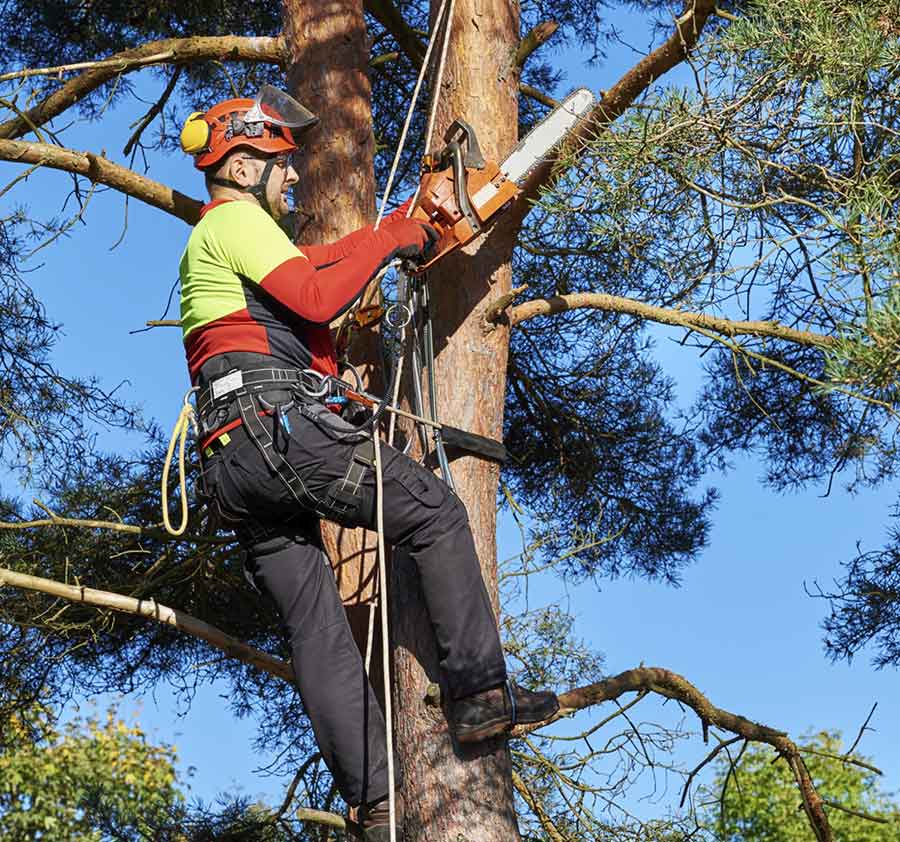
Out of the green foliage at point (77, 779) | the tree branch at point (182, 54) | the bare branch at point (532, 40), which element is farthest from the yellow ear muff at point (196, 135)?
the green foliage at point (77, 779)

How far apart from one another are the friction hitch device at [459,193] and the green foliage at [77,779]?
7.22m

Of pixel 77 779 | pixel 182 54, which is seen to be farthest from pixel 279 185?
pixel 77 779

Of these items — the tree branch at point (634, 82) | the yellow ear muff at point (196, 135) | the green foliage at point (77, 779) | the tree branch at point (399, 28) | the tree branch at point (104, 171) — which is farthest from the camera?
the green foliage at point (77, 779)

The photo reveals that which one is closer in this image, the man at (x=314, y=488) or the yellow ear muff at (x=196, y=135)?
the man at (x=314, y=488)

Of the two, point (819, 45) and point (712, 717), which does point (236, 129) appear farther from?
point (712, 717)

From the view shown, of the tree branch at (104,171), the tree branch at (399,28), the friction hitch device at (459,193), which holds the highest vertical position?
the tree branch at (399,28)

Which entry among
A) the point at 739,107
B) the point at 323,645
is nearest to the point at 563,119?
the point at 739,107

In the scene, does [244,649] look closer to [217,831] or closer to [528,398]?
[217,831]

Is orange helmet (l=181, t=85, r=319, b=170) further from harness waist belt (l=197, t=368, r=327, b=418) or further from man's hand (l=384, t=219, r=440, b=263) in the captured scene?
harness waist belt (l=197, t=368, r=327, b=418)

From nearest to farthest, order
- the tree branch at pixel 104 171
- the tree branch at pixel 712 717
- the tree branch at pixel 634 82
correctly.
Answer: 1. the tree branch at pixel 634 82
2. the tree branch at pixel 712 717
3. the tree branch at pixel 104 171

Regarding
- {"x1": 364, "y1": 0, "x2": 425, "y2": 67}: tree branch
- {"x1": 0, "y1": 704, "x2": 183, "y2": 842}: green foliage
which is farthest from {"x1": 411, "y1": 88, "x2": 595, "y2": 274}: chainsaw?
{"x1": 0, "y1": 704, "x2": 183, "y2": 842}: green foliage

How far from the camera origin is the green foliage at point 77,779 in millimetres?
10312

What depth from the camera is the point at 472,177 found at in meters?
3.89

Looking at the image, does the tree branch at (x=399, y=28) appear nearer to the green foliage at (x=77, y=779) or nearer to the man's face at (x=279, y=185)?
the man's face at (x=279, y=185)
